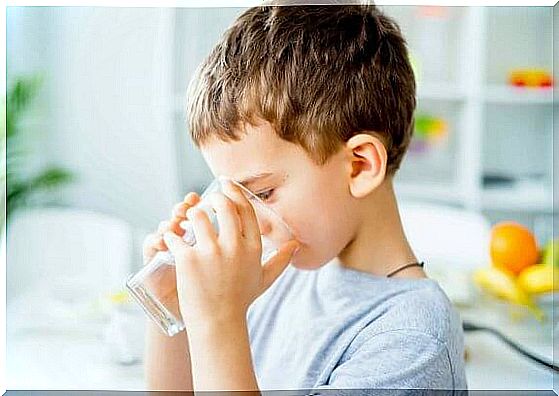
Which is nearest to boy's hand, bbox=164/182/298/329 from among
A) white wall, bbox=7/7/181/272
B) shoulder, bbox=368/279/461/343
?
shoulder, bbox=368/279/461/343

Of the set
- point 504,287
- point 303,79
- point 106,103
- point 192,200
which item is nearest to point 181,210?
point 192,200

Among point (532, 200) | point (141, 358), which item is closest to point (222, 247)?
point (141, 358)

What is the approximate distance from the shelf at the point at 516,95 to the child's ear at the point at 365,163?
416 millimetres

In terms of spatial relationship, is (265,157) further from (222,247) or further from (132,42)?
(132,42)

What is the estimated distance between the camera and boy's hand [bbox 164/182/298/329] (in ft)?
2.03

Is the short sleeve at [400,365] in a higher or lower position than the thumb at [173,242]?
lower

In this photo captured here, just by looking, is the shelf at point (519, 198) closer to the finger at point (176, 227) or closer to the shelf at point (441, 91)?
the shelf at point (441, 91)

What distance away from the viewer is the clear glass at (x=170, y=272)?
67 cm

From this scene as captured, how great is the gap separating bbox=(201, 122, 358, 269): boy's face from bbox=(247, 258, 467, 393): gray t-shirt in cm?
5

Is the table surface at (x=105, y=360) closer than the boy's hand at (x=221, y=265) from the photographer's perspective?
No

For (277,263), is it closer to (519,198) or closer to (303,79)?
(303,79)

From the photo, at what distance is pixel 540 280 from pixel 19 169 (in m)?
0.57

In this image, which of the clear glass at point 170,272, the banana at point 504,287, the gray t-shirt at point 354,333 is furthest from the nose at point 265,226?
the banana at point 504,287

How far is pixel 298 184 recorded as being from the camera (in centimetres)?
69
